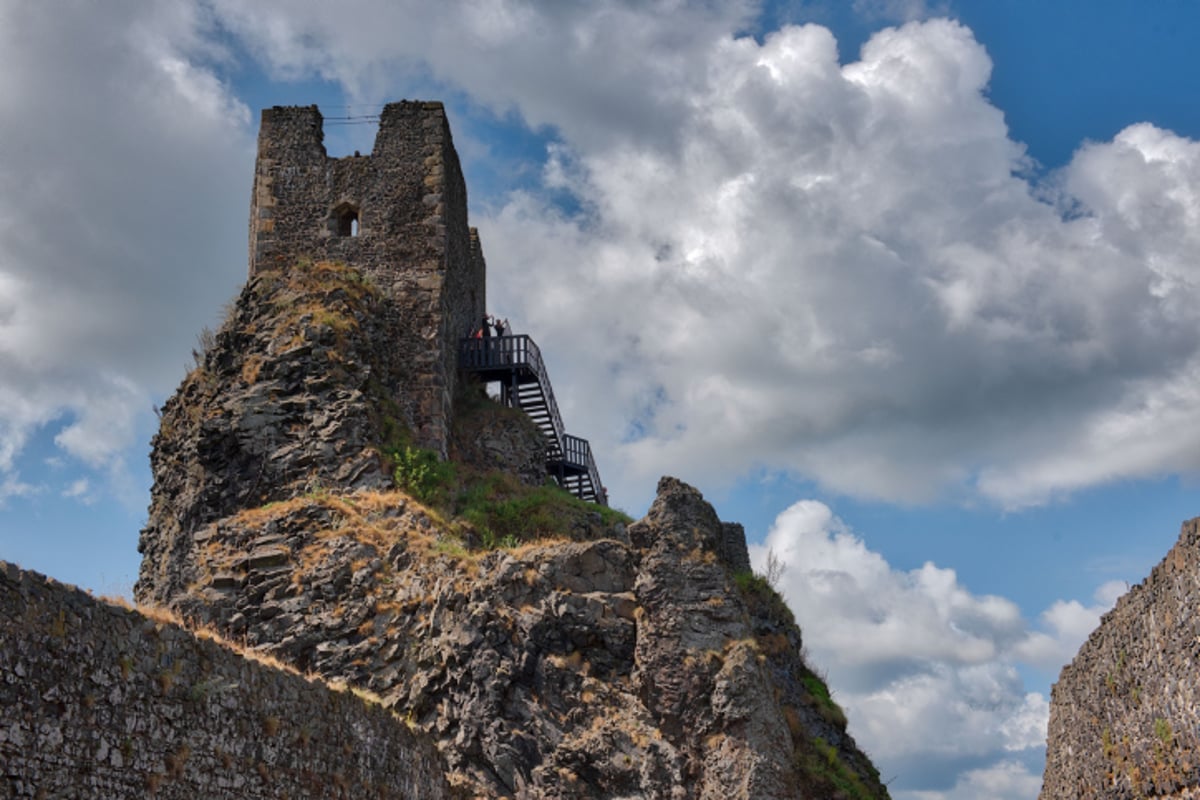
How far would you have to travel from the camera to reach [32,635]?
1115 centimetres

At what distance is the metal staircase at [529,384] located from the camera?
1214 inches

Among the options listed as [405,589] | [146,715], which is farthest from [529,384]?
[146,715]

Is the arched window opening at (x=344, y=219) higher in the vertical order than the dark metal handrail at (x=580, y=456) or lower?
higher

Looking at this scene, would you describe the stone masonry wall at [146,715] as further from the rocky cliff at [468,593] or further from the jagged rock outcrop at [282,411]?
the jagged rock outcrop at [282,411]

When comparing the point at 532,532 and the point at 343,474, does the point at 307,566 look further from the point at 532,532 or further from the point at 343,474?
the point at 532,532

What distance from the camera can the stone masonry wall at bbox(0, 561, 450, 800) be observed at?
1102cm

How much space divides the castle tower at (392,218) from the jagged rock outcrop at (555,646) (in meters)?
5.95

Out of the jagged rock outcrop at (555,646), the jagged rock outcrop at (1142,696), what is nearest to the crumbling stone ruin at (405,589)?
the jagged rock outcrop at (555,646)

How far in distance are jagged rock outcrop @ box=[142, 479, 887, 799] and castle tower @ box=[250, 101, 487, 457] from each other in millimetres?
5946

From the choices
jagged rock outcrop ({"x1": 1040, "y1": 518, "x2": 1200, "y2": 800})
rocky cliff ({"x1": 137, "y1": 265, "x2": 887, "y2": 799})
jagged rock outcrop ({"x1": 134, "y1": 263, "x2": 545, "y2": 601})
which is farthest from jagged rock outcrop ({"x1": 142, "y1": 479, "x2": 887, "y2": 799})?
jagged rock outcrop ({"x1": 1040, "y1": 518, "x2": 1200, "y2": 800})

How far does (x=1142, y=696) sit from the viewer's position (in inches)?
413

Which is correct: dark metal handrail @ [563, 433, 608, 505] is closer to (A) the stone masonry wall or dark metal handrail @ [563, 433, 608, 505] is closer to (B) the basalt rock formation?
(B) the basalt rock formation

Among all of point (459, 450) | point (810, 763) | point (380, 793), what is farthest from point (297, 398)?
point (810, 763)

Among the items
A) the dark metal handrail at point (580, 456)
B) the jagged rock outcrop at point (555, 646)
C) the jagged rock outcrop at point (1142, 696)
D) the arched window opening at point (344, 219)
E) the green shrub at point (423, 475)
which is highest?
the arched window opening at point (344, 219)
